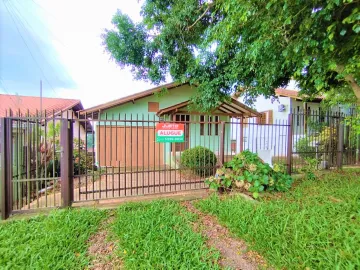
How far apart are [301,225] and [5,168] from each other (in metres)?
4.84

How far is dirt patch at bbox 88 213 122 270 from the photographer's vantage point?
2252 mm

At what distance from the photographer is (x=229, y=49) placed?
5.40m

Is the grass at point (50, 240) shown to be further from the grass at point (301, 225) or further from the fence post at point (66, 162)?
the grass at point (301, 225)

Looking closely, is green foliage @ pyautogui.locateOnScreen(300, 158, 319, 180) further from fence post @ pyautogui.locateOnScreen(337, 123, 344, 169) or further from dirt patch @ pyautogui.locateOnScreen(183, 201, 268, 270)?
dirt patch @ pyautogui.locateOnScreen(183, 201, 268, 270)

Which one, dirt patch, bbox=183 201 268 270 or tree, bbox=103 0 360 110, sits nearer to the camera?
dirt patch, bbox=183 201 268 270

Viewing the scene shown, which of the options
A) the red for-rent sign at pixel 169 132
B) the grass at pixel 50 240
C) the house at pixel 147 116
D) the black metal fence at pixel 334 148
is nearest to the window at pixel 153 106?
the house at pixel 147 116

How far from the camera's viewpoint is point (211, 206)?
3.61 meters

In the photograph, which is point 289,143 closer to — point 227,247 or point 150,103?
point 227,247

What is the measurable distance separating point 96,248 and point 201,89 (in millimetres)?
5147

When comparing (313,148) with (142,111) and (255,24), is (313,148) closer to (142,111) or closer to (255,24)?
(255,24)

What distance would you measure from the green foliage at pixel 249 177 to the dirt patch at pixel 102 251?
249 centimetres

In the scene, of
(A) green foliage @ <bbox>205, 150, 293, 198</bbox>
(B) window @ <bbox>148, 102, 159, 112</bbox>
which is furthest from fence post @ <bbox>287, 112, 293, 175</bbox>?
(B) window @ <bbox>148, 102, 159, 112</bbox>

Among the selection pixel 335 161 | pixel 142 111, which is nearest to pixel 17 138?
pixel 142 111

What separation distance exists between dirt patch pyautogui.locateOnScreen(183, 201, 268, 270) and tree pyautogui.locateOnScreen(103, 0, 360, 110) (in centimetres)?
308
